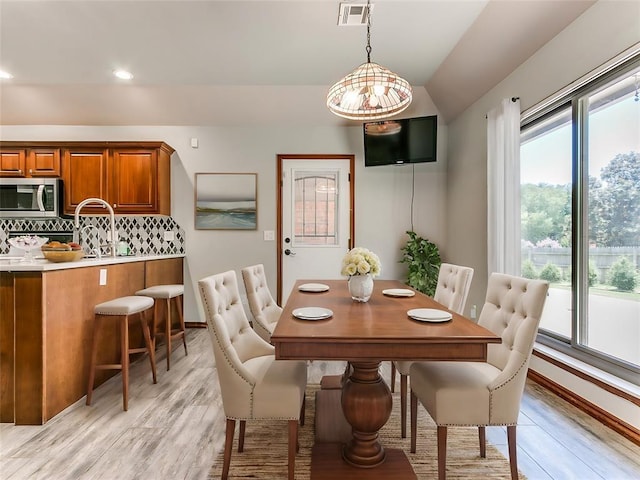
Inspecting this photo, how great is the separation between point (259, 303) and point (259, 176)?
241 cm

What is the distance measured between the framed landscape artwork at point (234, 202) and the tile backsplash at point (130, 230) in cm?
40

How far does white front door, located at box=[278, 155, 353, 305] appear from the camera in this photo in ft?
14.7

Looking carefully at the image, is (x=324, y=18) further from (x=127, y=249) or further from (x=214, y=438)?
(x=127, y=249)

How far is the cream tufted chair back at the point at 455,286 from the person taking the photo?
2164mm

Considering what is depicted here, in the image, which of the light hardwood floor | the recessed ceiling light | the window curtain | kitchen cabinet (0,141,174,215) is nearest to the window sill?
the light hardwood floor

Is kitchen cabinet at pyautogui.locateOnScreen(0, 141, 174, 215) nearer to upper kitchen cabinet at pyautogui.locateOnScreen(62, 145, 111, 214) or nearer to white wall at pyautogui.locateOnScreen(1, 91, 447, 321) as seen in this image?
upper kitchen cabinet at pyautogui.locateOnScreen(62, 145, 111, 214)

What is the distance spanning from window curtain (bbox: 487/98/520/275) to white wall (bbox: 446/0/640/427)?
19cm

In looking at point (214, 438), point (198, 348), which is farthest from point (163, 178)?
point (214, 438)

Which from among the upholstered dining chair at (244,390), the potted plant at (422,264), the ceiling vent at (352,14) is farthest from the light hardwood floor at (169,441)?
the ceiling vent at (352,14)

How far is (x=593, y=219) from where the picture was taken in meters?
2.35

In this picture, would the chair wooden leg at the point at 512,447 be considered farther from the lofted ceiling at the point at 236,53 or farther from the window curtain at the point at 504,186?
the lofted ceiling at the point at 236,53

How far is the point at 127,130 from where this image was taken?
4.46 meters

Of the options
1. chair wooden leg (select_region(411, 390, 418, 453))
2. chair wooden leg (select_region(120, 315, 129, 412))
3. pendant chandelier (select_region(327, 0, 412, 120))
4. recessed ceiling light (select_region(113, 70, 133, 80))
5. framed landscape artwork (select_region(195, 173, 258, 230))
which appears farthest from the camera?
framed landscape artwork (select_region(195, 173, 258, 230))

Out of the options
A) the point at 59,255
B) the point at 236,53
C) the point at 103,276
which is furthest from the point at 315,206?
the point at 59,255
